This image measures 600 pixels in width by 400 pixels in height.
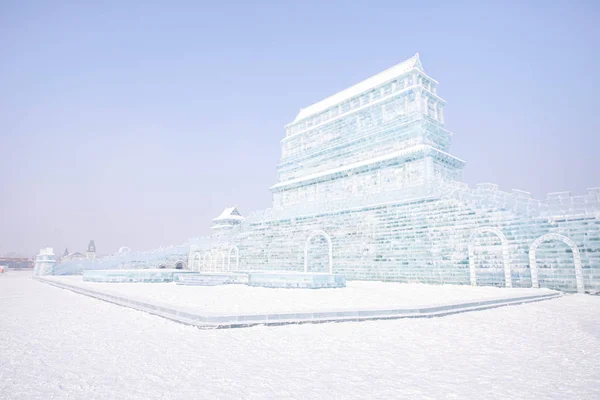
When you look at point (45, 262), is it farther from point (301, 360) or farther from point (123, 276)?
point (301, 360)

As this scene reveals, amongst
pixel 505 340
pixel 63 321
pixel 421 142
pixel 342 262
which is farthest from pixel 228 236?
pixel 505 340

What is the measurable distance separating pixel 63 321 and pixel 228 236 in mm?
23803

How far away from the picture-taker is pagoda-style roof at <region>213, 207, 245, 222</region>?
154 ft

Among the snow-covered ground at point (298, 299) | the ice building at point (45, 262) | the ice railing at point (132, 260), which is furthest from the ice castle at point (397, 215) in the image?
the ice building at point (45, 262)

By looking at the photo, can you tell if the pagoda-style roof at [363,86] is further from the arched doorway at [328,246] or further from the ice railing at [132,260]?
the ice railing at [132,260]

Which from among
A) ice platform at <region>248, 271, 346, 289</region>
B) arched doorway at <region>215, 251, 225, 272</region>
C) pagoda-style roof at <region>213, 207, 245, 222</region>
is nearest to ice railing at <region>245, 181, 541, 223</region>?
ice platform at <region>248, 271, 346, 289</region>

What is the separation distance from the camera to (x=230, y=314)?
5941mm

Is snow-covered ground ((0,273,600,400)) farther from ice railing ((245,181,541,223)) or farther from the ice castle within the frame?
ice railing ((245,181,541,223))

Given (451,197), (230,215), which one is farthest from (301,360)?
(230,215)

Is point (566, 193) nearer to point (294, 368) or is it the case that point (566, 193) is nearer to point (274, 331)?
point (274, 331)

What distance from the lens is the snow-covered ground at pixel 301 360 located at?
10.1ft

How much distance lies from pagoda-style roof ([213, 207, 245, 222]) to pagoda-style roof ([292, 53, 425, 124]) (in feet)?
60.7

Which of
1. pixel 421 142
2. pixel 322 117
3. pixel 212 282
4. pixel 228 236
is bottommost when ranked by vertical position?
pixel 212 282

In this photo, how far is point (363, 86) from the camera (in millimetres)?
Result: 29109
